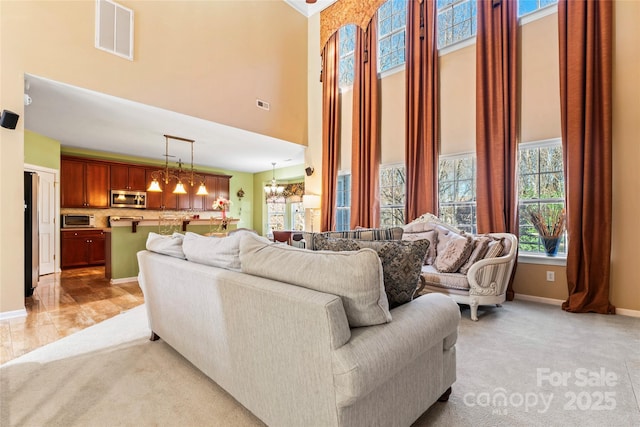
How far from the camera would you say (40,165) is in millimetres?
5766

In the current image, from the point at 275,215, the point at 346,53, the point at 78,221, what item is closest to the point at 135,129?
the point at 78,221

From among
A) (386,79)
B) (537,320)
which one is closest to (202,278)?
(537,320)

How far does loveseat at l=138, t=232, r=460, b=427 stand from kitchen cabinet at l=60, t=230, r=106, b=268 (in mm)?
6444

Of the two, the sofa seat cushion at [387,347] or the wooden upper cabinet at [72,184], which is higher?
the wooden upper cabinet at [72,184]

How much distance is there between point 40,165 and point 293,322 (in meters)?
7.04

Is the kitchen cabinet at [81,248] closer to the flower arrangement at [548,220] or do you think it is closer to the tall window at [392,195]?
the tall window at [392,195]

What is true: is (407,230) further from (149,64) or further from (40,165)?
(40,165)

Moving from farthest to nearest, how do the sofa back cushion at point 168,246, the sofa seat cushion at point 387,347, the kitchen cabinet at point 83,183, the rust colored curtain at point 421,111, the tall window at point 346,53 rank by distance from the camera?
the kitchen cabinet at point 83,183 < the tall window at point 346,53 < the rust colored curtain at point 421,111 < the sofa back cushion at point 168,246 < the sofa seat cushion at point 387,347

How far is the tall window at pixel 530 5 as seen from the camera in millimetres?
3775

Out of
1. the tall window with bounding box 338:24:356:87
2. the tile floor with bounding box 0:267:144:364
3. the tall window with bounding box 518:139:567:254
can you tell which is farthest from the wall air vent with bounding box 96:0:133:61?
the tall window with bounding box 518:139:567:254

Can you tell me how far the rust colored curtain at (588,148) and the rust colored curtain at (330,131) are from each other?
3.59 meters

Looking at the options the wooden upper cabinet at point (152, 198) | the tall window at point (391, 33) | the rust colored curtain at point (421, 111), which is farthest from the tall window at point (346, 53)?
the wooden upper cabinet at point (152, 198)

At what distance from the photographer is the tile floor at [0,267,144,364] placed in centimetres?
269

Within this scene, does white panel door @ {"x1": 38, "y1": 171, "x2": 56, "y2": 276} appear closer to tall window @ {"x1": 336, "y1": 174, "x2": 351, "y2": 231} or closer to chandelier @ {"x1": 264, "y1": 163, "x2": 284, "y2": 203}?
chandelier @ {"x1": 264, "y1": 163, "x2": 284, "y2": 203}
